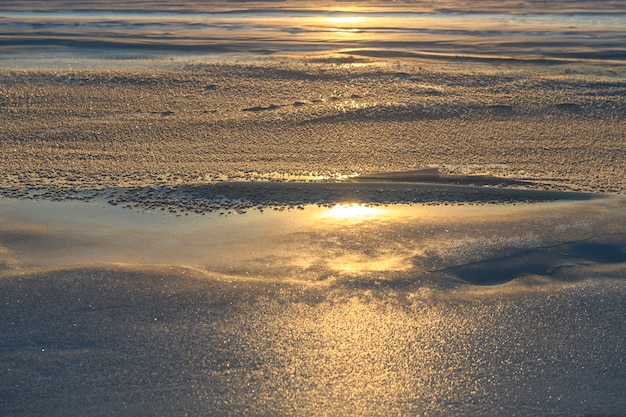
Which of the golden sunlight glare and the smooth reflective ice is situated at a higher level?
the golden sunlight glare

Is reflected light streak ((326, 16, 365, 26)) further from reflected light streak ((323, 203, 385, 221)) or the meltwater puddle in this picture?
the meltwater puddle

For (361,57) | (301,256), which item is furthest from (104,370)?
(361,57)

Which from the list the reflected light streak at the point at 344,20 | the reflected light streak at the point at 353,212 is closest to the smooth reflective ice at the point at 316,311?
the reflected light streak at the point at 353,212

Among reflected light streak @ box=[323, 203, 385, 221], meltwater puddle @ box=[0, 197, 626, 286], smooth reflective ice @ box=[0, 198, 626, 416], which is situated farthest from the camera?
reflected light streak @ box=[323, 203, 385, 221]

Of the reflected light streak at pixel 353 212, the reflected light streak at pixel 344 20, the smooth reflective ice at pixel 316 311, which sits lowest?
the smooth reflective ice at pixel 316 311

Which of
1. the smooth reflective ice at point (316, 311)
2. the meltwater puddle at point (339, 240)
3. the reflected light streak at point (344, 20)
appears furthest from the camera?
the reflected light streak at point (344, 20)

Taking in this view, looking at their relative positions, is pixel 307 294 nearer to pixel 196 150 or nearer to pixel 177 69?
pixel 196 150

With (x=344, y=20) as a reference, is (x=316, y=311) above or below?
below

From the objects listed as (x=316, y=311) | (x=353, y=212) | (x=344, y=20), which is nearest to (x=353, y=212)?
(x=353, y=212)

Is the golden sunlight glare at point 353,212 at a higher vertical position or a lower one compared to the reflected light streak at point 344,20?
lower

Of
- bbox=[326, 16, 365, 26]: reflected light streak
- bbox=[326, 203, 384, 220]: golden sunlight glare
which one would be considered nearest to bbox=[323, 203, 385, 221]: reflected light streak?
bbox=[326, 203, 384, 220]: golden sunlight glare

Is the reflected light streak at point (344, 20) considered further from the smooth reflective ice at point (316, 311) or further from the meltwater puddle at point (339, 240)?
the smooth reflective ice at point (316, 311)

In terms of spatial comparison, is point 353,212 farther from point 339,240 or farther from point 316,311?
point 316,311

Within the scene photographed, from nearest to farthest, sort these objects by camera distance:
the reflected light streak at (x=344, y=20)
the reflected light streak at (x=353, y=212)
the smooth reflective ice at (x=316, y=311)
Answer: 1. the smooth reflective ice at (x=316, y=311)
2. the reflected light streak at (x=353, y=212)
3. the reflected light streak at (x=344, y=20)
